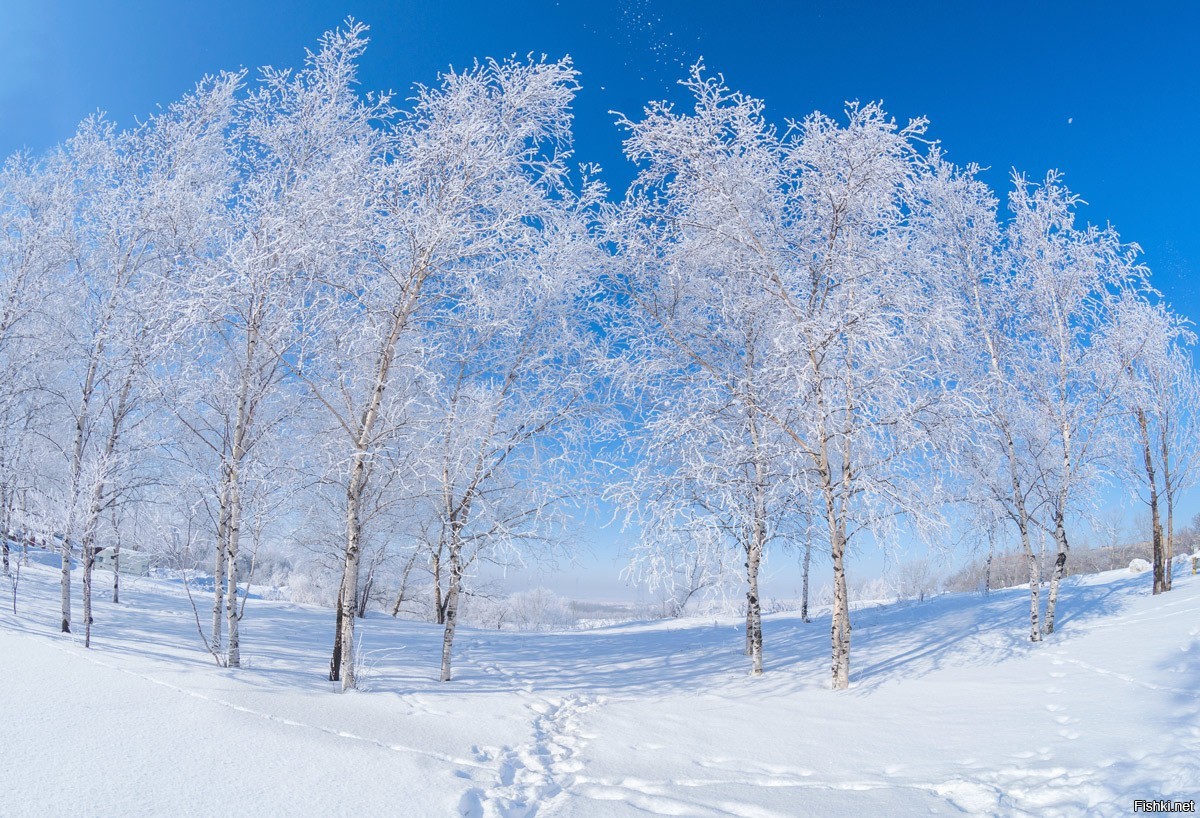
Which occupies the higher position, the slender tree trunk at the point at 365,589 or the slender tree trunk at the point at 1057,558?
Answer: the slender tree trunk at the point at 1057,558

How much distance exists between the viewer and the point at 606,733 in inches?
250

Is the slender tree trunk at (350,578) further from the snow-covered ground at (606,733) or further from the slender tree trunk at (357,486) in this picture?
the snow-covered ground at (606,733)

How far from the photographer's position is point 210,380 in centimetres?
940

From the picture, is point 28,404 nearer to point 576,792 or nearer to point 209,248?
point 209,248

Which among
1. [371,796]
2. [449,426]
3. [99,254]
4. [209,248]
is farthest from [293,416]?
[371,796]

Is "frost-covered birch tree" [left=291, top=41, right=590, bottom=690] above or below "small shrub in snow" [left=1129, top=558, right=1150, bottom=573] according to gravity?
above

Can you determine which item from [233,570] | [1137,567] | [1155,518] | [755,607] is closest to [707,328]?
[755,607]

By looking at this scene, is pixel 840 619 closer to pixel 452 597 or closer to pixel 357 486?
pixel 452 597

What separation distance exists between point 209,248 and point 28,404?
813 centimetres

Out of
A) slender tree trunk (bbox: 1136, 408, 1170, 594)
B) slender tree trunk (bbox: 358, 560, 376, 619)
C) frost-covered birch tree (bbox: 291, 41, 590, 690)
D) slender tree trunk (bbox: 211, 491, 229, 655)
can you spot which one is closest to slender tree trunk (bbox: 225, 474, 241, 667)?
slender tree trunk (bbox: 211, 491, 229, 655)

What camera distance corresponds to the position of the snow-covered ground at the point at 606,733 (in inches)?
156

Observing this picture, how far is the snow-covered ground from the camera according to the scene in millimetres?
3973

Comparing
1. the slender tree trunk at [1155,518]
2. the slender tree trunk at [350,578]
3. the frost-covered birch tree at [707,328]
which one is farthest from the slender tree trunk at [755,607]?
the slender tree trunk at [1155,518]

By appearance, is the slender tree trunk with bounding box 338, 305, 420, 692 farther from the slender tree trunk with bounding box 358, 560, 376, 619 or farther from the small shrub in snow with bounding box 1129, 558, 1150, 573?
the small shrub in snow with bounding box 1129, 558, 1150, 573
